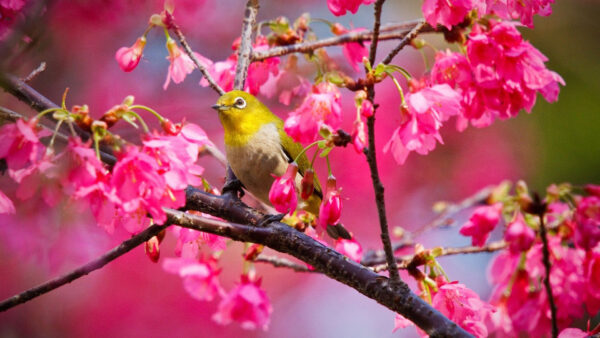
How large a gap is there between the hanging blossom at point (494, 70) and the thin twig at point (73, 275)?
3.29ft

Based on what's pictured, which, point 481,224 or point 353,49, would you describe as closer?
point 481,224

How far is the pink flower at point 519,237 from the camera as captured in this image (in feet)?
6.90

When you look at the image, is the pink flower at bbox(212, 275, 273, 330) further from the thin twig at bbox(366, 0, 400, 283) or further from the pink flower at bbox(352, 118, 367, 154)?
the pink flower at bbox(352, 118, 367, 154)

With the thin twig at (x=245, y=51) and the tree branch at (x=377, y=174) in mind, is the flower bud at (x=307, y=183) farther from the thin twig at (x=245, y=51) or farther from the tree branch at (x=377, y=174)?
the thin twig at (x=245, y=51)

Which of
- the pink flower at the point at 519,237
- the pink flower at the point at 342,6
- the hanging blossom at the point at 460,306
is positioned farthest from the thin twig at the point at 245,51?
the pink flower at the point at 519,237

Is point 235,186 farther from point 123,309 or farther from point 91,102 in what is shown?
point 123,309

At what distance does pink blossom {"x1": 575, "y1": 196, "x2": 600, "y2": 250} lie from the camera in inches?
81.3

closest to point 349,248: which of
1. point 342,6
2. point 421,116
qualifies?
point 421,116

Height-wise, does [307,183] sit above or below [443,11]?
below

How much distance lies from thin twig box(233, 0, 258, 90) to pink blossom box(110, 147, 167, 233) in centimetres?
83

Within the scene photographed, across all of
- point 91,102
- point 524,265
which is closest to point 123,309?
point 91,102

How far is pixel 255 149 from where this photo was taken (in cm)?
240

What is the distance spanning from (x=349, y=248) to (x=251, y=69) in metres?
0.77

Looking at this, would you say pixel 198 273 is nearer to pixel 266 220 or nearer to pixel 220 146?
pixel 266 220
